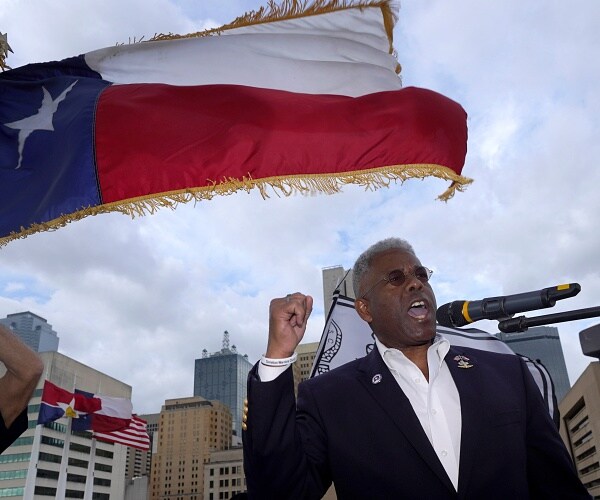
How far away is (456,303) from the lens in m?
3.53

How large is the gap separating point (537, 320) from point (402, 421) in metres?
1.22

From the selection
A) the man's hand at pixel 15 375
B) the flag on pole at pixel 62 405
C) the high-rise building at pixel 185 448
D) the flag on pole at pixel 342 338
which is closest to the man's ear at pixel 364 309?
the flag on pole at pixel 342 338

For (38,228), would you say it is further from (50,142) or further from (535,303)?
(535,303)

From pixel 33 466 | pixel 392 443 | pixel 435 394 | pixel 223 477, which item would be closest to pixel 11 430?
pixel 392 443

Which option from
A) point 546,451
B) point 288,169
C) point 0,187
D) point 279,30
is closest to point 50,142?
point 0,187

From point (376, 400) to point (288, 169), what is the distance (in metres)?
2.32

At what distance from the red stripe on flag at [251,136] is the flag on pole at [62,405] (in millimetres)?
34803

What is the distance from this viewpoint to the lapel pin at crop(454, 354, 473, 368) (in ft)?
9.76

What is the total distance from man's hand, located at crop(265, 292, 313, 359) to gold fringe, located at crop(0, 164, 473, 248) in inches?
87.2

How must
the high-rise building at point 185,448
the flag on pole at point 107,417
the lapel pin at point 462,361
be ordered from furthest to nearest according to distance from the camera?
the high-rise building at point 185,448 < the flag on pole at point 107,417 < the lapel pin at point 462,361

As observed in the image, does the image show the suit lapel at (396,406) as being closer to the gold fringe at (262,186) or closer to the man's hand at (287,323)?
the man's hand at (287,323)

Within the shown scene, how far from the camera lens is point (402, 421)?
2664 millimetres

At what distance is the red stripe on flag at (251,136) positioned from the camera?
4.49 metres

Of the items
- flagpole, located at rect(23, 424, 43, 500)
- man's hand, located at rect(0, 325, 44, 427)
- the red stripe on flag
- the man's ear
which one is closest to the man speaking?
the man's ear
